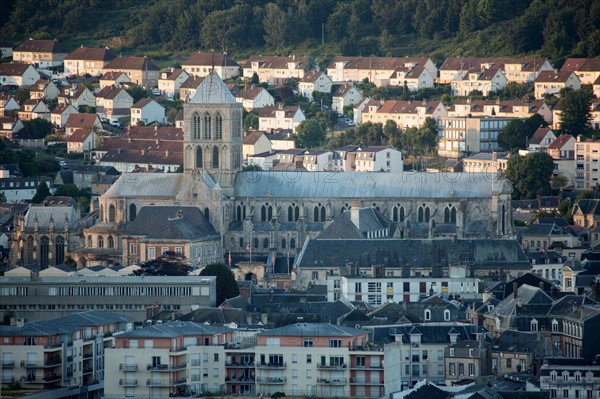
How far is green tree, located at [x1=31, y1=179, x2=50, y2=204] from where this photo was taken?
15788 cm

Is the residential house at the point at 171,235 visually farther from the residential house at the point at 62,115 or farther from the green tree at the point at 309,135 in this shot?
the residential house at the point at 62,115

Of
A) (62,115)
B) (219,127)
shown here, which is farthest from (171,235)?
(62,115)

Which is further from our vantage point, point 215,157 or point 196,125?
point 196,125

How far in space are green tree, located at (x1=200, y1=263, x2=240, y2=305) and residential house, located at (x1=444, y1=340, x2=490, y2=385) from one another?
63.4 feet

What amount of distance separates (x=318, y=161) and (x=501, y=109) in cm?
1826

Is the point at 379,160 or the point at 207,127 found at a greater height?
the point at 207,127

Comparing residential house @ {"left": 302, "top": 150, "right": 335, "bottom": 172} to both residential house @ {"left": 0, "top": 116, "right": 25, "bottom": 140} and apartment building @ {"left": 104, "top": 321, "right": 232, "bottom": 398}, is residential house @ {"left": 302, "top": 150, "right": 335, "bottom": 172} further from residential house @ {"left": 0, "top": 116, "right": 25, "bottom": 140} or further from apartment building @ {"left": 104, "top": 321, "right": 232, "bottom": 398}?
apartment building @ {"left": 104, "top": 321, "right": 232, "bottom": 398}

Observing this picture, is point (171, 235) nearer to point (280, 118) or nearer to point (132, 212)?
point (132, 212)

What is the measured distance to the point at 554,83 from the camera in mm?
192000

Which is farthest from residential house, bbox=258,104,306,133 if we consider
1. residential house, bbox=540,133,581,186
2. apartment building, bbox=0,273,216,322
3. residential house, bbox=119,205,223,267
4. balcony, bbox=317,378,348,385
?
balcony, bbox=317,378,348,385

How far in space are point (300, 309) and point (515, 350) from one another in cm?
1378

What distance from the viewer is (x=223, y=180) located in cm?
13800

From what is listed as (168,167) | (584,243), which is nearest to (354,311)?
(584,243)

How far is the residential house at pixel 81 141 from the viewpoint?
185m
